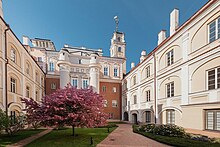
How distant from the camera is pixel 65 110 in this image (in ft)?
34.0

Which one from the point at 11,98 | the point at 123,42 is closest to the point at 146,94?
the point at 11,98

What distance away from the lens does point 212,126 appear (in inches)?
414

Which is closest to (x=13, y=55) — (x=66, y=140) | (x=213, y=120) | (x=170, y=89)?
(x=66, y=140)

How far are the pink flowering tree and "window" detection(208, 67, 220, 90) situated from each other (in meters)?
8.87

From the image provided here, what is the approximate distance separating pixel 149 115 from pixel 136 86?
5.71 metres

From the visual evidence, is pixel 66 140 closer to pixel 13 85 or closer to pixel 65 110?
pixel 65 110

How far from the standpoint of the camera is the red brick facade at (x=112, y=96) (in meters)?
31.3

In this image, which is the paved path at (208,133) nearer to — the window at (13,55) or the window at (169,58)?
the window at (169,58)

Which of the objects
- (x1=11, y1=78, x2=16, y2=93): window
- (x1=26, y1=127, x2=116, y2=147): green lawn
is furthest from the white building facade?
(x1=11, y1=78, x2=16, y2=93): window

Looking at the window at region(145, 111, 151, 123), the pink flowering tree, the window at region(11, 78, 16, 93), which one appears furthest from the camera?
the window at region(145, 111, 151, 123)

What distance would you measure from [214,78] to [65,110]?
11.0m

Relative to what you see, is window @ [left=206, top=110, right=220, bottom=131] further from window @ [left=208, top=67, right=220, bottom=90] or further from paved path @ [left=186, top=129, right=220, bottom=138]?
window @ [left=208, top=67, right=220, bottom=90]

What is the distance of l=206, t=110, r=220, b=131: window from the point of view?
10154 millimetres

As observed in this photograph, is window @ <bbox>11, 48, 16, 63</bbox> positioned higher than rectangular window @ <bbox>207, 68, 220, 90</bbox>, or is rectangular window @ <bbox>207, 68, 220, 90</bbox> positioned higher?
window @ <bbox>11, 48, 16, 63</bbox>
